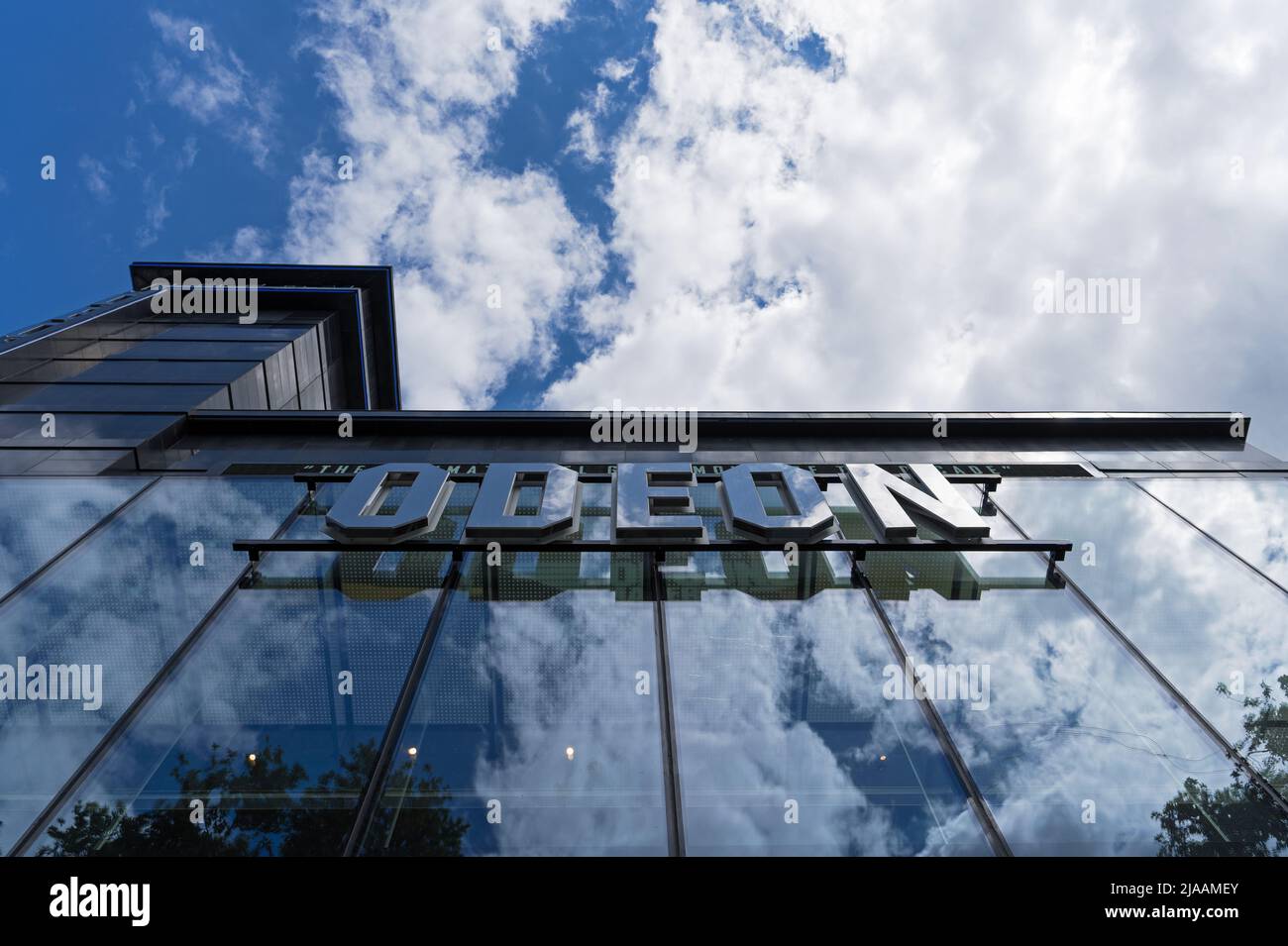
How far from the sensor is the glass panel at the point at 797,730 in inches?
251

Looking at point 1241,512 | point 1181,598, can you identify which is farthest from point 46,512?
point 1241,512

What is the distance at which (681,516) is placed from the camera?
10.8 m

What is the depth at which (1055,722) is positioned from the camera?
7.65 meters

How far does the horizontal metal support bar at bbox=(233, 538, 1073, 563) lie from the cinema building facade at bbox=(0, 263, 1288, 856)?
0.17 feet

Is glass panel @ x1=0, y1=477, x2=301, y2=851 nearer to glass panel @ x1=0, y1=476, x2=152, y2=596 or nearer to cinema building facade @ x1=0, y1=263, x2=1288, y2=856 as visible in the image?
cinema building facade @ x1=0, y1=263, x2=1288, y2=856

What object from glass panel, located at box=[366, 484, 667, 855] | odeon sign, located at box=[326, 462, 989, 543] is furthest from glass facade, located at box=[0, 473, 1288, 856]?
odeon sign, located at box=[326, 462, 989, 543]

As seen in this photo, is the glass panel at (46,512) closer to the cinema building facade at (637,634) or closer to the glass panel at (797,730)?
the cinema building facade at (637,634)

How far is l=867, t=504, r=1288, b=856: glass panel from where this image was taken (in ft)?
21.3

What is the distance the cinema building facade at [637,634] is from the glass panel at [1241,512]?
0.06m

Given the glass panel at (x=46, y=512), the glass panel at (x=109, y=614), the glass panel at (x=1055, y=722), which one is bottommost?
the glass panel at (x=1055, y=722)

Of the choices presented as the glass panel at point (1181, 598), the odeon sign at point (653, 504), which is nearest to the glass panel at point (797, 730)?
the odeon sign at point (653, 504)
